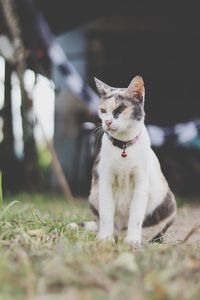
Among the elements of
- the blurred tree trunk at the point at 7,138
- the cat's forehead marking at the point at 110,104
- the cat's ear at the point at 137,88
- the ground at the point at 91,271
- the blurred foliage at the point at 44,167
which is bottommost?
the blurred foliage at the point at 44,167

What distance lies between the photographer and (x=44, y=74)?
9.07 meters

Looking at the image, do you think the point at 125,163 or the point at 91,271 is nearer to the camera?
the point at 91,271

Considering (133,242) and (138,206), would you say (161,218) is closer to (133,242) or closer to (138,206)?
(138,206)

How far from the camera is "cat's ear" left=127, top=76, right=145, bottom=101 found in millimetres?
3639

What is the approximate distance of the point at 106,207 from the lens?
3.69 m

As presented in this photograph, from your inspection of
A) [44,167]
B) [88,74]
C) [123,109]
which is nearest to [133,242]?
[123,109]

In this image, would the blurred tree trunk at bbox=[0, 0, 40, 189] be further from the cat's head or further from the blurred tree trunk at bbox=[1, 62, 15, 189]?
the cat's head

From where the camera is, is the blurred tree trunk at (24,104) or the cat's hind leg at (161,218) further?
the blurred tree trunk at (24,104)

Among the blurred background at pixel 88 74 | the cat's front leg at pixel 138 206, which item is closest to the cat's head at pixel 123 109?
the cat's front leg at pixel 138 206

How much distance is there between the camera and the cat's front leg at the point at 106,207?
12.1 ft

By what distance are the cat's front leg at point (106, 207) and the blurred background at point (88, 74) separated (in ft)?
12.1

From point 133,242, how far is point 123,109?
2.38 ft

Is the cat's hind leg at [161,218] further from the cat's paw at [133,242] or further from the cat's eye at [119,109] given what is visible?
the cat's eye at [119,109]

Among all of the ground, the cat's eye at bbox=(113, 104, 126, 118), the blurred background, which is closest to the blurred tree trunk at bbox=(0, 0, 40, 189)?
the blurred background
